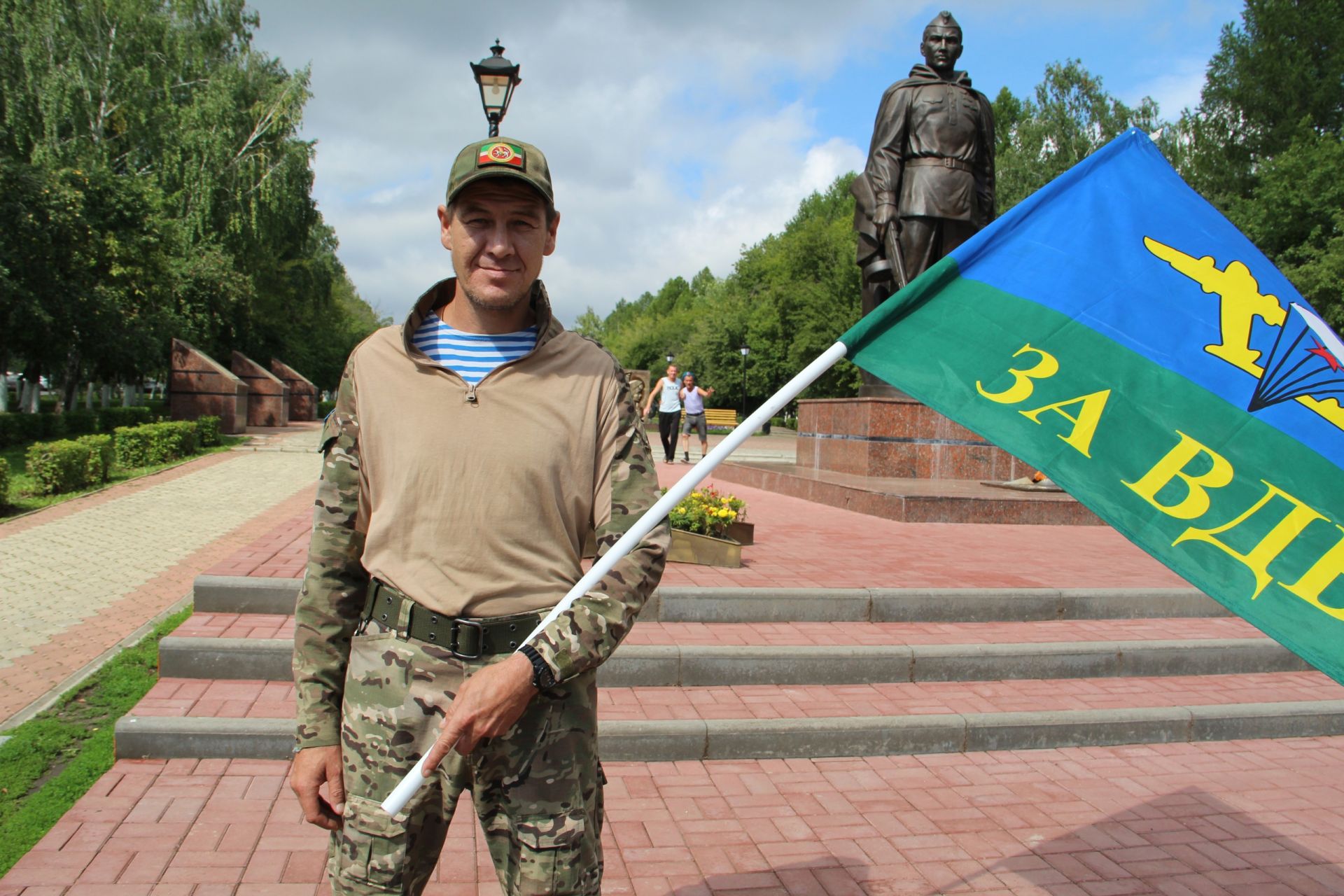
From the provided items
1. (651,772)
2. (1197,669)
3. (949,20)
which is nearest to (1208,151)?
(949,20)

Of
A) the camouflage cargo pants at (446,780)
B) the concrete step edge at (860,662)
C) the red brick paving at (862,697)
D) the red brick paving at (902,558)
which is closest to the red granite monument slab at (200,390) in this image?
the red brick paving at (902,558)

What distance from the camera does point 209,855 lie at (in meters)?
3.44

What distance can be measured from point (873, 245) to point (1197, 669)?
7288mm

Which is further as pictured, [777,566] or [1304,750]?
[777,566]

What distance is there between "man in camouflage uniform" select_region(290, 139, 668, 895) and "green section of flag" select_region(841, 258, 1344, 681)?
0.77m

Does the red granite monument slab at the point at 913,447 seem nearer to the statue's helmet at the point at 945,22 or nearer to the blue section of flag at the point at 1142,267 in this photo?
the statue's helmet at the point at 945,22

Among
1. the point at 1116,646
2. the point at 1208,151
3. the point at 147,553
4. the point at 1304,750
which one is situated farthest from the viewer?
the point at 1208,151

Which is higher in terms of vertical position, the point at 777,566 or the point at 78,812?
the point at 777,566

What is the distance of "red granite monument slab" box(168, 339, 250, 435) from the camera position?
87.2 feet

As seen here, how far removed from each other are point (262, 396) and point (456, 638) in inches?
1340

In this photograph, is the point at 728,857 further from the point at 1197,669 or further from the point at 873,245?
the point at 873,245

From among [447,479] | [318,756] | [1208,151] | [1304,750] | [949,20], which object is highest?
[1208,151]

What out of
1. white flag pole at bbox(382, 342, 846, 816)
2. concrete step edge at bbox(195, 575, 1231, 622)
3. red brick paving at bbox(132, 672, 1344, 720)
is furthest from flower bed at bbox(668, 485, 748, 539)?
white flag pole at bbox(382, 342, 846, 816)

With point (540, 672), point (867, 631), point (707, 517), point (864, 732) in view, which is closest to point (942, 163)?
point (707, 517)
